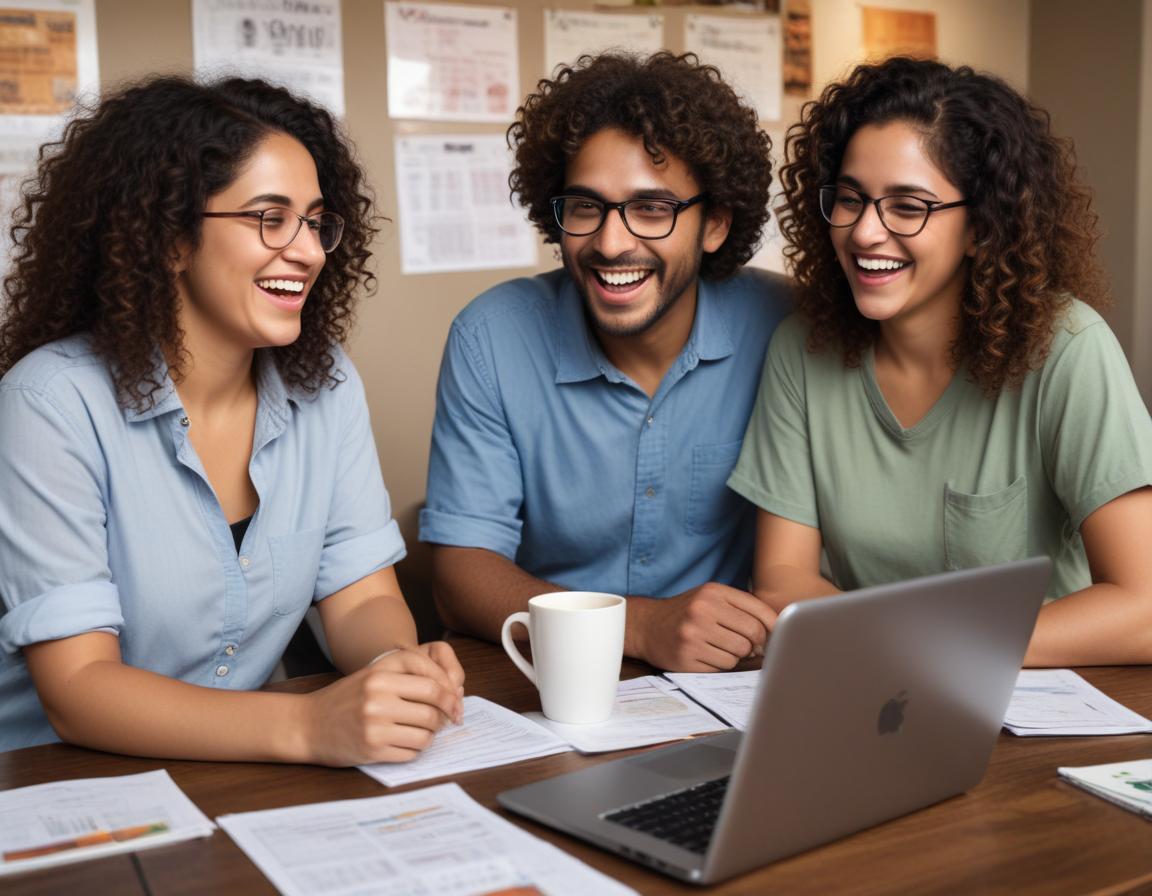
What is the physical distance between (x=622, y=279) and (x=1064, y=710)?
930 millimetres

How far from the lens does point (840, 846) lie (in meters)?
0.95

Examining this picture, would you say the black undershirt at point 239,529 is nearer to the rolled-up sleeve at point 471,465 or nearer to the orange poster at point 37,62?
the rolled-up sleeve at point 471,465

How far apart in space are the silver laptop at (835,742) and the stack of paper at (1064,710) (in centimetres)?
17

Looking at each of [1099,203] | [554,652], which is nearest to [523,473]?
[554,652]

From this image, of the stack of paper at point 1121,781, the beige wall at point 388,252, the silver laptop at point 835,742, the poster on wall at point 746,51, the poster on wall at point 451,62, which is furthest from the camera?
the poster on wall at point 746,51

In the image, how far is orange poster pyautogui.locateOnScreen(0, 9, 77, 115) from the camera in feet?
8.33

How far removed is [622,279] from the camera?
1.90m

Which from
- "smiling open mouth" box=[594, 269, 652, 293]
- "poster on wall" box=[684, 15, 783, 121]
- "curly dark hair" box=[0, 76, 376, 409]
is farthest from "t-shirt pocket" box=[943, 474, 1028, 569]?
"poster on wall" box=[684, 15, 783, 121]

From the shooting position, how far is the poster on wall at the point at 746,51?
11.1ft

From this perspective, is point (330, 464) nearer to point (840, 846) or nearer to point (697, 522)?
point (697, 522)

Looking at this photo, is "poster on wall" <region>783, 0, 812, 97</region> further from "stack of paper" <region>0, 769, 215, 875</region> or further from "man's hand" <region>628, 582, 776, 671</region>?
"stack of paper" <region>0, 769, 215, 875</region>

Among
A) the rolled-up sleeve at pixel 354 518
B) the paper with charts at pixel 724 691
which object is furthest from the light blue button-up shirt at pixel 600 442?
the paper with charts at pixel 724 691

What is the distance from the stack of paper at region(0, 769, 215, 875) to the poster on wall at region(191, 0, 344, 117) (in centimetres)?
194

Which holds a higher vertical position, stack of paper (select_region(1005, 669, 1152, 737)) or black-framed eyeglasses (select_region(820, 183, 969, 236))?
black-framed eyeglasses (select_region(820, 183, 969, 236))
